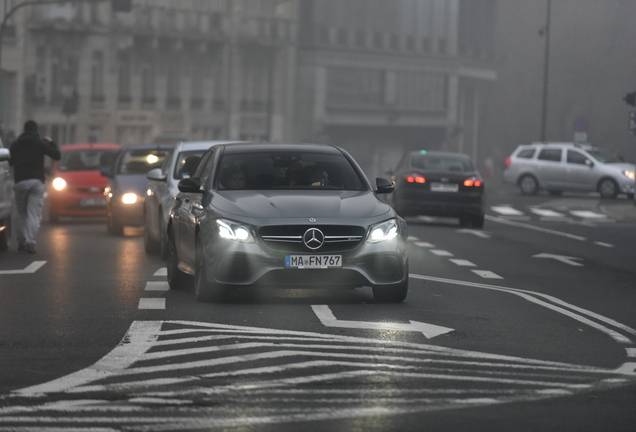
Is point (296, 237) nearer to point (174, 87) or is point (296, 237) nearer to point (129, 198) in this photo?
point (129, 198)

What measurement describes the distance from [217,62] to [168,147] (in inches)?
2049

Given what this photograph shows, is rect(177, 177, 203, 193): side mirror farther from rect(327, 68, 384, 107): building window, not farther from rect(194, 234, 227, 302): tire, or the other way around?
rect(327, 68, 384, 107): building window

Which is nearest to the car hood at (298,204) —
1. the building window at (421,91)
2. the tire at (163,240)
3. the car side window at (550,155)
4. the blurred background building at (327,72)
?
the tire at (163,240)

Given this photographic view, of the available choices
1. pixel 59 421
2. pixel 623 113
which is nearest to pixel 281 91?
pixel 623 113

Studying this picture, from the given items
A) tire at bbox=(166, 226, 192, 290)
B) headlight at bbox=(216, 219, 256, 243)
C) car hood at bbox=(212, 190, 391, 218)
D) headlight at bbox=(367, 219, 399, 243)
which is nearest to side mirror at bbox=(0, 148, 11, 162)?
tire at bbox=(166, 226, 192, 290)

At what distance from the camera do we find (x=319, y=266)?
38.2ft

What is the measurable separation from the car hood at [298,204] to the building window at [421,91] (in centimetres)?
7211

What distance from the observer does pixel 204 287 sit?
12.0 metres

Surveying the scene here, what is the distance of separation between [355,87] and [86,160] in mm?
55058

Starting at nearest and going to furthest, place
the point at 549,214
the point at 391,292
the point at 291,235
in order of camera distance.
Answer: the point at 291,235, the point at 391,292, the point at 549,214

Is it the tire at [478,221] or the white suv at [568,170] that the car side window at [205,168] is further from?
the white suv at [568,170]

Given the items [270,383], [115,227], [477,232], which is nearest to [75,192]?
[115,227]

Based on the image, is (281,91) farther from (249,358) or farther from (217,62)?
(249,358)

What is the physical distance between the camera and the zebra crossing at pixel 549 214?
107 feet
